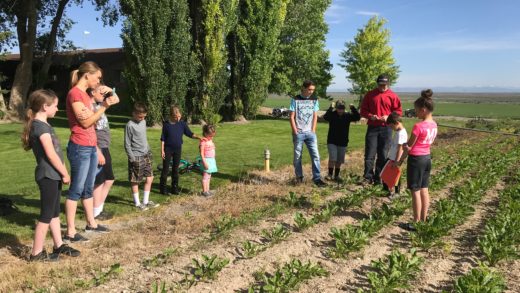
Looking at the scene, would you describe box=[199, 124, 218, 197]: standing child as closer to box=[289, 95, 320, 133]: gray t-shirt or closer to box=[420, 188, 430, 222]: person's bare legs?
box=[289, 95, 320, 133]: gray t-shirt

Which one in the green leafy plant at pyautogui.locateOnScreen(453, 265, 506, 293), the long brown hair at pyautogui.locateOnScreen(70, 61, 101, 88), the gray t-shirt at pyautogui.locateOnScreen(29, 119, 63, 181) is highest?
the long brown hair at pyautogui.locateOnScreen(70, 61, 101, 88)

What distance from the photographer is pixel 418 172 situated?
596 centimetres

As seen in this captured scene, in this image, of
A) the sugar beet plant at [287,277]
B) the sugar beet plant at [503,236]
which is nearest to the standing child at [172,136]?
the sugar beet plant at [287,277]

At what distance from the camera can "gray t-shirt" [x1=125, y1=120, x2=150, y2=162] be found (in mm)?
7062

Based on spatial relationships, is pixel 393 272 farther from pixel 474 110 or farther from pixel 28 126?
pixel 474 110

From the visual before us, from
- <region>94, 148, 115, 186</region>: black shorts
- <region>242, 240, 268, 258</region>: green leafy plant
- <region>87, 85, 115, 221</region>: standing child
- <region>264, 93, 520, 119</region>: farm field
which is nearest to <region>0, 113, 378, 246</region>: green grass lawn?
<region>87, 85, 115, 221</region>: standing child

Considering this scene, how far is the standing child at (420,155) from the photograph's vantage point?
5.89 meters

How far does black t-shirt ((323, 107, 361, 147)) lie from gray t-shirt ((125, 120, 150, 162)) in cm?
396

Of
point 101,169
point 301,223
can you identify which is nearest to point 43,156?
point 101,169

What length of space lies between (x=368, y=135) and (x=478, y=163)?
487cm

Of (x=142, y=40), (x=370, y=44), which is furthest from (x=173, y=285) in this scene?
(x=370, y=44)

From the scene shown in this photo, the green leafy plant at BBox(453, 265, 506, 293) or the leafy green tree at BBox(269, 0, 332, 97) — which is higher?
the leafy green tree at BBox(269, 0, 332, 97)

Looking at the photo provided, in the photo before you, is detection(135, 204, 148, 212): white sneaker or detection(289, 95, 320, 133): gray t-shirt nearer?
detection(135, 204, 148, 212): white sneaker

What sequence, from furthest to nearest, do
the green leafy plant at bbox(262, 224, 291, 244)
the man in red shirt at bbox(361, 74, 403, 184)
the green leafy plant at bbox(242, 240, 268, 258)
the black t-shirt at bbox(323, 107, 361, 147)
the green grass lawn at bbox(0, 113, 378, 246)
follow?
the black t-shirt at bbox(323, 107, 361, 147) < the man in red shirt at bbox(361, 74, 403, 184) < the green grass lawn at bbox(0, 113, 378, 246) < the green leafy plant at bbox(262, 224, 291, 244) < the green leafy plant at bbox(242, 240, 268, 258)
